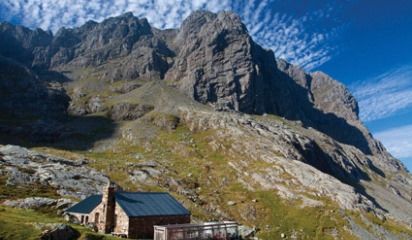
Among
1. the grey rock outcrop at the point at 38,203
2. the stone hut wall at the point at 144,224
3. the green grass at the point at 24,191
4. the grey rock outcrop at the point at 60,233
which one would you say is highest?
the green grass at the point at 24,191

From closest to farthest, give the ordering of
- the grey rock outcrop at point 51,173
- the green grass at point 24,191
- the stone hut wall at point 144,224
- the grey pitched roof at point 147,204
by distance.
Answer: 1. the stone hut wall at point 144,224
2. the grey pitched roof at point 147,204
3. the green grass at point 24,191
4. the grey rock outcrop at point 51,173

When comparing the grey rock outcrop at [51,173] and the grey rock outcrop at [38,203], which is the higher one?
the grey rock outcrop at [51,173]

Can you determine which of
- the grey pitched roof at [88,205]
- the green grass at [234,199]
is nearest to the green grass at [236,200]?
the green grass at [234,199]

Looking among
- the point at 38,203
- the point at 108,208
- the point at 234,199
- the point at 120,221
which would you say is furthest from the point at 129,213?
the point at 234,199

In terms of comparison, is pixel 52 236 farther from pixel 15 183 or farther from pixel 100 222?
pixel 15 183

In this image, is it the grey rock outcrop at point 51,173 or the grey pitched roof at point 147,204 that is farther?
the grey rock outcrop at point 51,173

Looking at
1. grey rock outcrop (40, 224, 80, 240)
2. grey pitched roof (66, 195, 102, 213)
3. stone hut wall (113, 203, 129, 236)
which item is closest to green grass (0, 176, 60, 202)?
grey pitched roof (66, 195, 102, 213)

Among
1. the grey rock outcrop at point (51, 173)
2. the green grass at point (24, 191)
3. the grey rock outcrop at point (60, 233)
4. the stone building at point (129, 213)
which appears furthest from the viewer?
the grey rock outcrop at point (51, 173)

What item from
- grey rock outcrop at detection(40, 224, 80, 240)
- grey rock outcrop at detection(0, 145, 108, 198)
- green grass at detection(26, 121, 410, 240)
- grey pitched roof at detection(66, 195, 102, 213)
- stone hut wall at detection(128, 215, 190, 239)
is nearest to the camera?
grey rock outcrop at detection(40, 224, 80, 240)

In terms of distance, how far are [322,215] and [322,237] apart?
40.0ft

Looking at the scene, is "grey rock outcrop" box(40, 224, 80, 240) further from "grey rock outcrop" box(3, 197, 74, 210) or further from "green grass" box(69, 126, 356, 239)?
"green grass" box(69, 126, 356, 239)

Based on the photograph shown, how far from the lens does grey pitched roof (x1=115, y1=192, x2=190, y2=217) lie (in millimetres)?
62084

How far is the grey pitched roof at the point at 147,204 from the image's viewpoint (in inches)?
2444

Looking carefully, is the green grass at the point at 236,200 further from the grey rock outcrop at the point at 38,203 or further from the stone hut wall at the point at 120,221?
the stone hut wall at the point at 120,221
